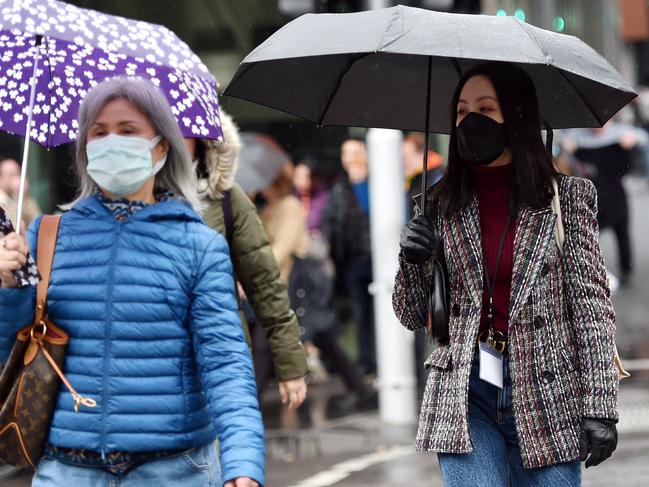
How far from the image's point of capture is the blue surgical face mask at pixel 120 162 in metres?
3.87

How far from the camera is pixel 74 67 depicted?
459 centimetres

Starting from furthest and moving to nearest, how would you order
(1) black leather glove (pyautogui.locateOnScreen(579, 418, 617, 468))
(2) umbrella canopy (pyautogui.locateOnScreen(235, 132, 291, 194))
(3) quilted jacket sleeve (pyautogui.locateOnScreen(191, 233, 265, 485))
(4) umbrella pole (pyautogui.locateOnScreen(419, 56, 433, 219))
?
A: (2) umbrella canopy (pyautogui.locateOnScreen(235, 132, 291, 194))
(4) umbrella pole (pyautogui.locateOnScreen(419, 56, 433, 219))
(1) black leather glove (pyautogui.locateOnScreen(579, 418, 617, 468))
(3) quilted jacket sleeve (pyautogui.locateOnScreen(191, 233, 265, 485))

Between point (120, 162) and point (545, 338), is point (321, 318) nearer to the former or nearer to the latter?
point (545, 338)

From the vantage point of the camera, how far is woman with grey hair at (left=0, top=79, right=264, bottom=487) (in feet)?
12.1

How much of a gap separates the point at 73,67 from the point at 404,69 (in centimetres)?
113

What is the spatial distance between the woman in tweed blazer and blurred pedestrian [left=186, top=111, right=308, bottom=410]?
119 centimetres

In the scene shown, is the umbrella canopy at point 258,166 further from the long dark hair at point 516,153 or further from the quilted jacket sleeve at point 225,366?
the quilted jacket sleeve at point 225,366

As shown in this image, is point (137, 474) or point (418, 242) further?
point (418, 242)

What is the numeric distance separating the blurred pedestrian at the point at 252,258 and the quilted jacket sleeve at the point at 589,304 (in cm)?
154

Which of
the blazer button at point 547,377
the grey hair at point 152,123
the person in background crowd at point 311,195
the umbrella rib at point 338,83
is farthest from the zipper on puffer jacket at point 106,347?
the person in background crowd at point 311,195

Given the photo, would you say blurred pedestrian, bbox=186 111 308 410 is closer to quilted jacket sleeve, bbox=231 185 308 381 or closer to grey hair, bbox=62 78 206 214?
quilted jacket sleeve, bbox=231 185 308 381

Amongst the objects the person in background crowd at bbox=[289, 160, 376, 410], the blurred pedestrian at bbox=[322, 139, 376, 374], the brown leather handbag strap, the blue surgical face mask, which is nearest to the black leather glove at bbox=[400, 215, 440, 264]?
the blue surgical face mask

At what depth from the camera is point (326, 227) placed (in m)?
12.5

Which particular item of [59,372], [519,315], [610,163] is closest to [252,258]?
[519,315]
